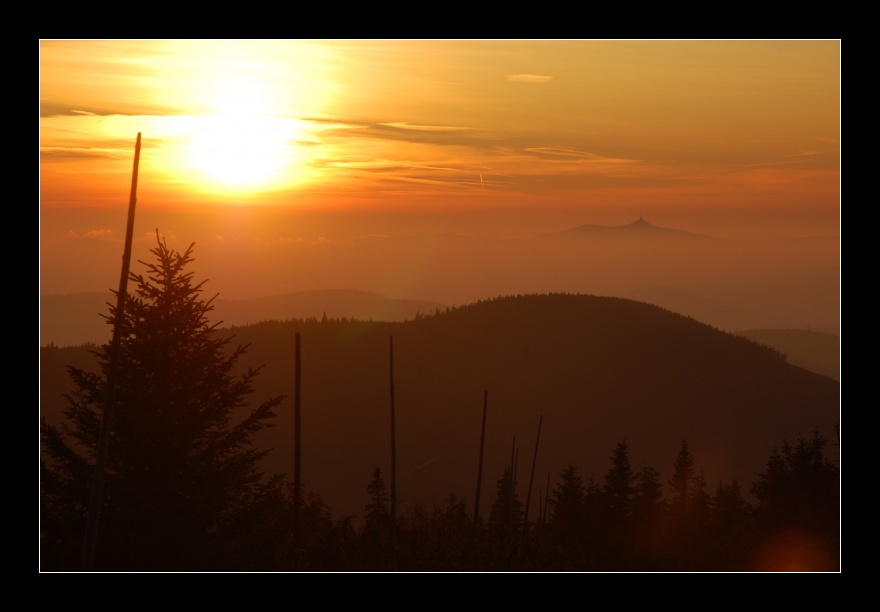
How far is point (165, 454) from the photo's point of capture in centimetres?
2502

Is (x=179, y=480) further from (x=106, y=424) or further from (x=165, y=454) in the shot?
(x=106, y=424)

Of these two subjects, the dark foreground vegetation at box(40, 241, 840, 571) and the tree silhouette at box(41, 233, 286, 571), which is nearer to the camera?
the dark foreground vegetation at box(40, 241, 840, 571)

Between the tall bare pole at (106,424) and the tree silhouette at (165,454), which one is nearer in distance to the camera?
the tall bare pole at (106,424)

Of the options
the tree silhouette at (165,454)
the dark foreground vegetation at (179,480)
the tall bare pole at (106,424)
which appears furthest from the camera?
the tree silhouette at (165,454)

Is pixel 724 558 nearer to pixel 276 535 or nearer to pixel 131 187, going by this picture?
pixel 276 535

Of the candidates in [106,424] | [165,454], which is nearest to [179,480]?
A: [165,454]

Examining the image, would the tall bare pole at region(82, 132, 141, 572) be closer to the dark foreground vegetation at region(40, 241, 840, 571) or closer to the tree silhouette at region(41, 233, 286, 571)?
the dark foreground vegetation at region(40, 241, 840, 571)

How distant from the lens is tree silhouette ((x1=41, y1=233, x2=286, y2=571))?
946 inches

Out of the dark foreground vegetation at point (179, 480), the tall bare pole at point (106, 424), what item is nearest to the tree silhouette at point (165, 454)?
the dark foreground vegetation at point (179, 480)

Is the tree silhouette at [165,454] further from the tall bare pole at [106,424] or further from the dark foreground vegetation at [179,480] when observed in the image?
the tall bare pole at [106,424]

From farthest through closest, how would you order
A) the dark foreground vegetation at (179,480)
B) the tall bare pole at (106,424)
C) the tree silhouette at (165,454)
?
the tree silhouette at (165,454), the dark foreground vegetation at (179,480), the tall bare pole at (106,424)

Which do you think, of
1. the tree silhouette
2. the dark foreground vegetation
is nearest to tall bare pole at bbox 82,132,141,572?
the dark foreground vegetation

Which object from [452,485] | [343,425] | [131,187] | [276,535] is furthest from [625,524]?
[343,425]

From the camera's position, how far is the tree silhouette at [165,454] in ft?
78.8
